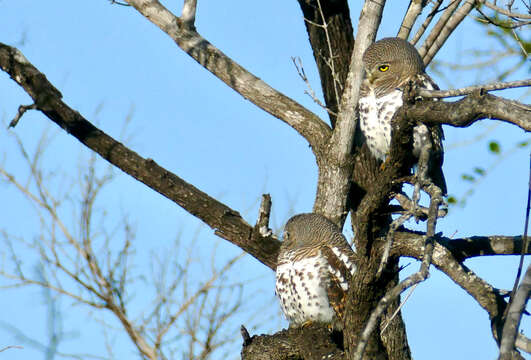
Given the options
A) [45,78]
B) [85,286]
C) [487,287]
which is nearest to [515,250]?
[487,287]

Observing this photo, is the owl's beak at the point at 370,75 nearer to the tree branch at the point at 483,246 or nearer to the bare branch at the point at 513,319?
the tree branch at the point at 483,246

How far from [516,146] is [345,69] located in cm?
174

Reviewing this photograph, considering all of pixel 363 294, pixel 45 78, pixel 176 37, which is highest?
pixel 176 37

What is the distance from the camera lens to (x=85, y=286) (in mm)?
8039

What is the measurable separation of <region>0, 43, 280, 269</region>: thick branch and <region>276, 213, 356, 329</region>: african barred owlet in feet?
0.93

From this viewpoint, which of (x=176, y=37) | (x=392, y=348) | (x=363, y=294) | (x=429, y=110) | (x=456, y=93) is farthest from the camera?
(x=176, y=37)

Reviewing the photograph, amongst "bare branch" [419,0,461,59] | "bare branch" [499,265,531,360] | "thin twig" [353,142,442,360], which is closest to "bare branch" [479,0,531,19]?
"bare branch" [419,0,461,59]

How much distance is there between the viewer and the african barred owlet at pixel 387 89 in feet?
17.5

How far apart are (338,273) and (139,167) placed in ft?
6.32

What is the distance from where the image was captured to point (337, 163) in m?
6.02

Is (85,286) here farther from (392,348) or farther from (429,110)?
(429,110)

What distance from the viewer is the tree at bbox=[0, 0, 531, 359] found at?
4254 mm

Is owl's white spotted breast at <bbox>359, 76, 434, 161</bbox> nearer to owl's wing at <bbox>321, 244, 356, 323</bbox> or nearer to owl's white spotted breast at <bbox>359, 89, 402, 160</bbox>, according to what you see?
owl's white spotted breast at <bbox>359, 89, 402, 160</bbox>

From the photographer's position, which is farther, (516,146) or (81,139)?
(516,146)
